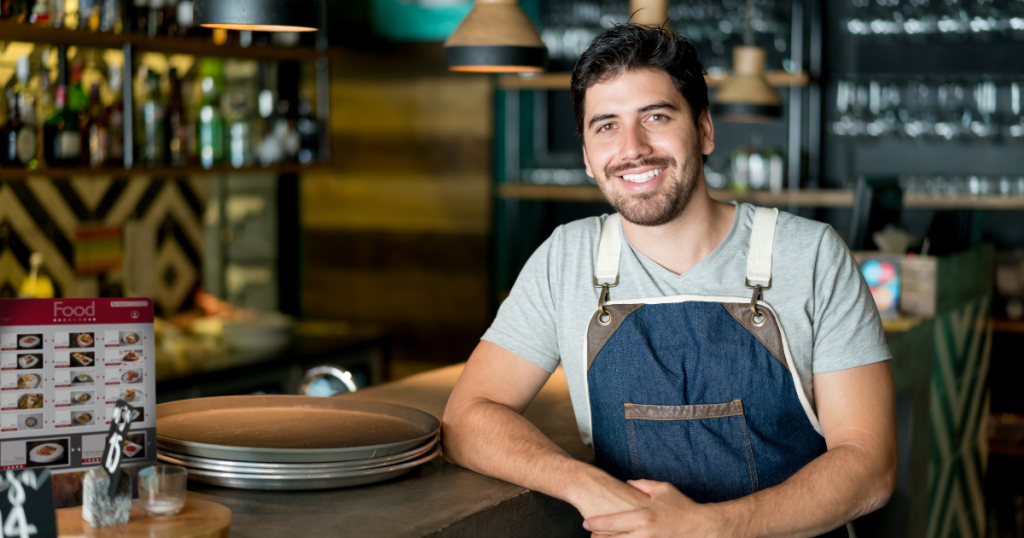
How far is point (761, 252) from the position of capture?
1.68 metres

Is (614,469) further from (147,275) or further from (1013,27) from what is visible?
(1013,27)

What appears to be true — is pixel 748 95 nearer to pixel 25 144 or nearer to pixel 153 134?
pixel 153 134

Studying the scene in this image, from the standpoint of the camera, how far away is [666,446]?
163 cm

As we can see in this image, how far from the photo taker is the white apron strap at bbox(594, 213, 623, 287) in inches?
68.7

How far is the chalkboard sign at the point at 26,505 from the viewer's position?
110cm

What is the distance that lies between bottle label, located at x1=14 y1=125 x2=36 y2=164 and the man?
2.25 meters

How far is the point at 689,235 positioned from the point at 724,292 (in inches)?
4.6

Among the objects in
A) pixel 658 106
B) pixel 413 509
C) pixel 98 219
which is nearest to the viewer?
pixel 413 509

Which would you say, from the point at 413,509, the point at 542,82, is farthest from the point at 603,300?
the point at 542,82

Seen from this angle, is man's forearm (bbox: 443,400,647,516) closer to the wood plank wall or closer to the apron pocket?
the apron pocket

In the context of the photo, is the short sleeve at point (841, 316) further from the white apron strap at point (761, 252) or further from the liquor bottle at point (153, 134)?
the liquor bottle at point (153, 134)

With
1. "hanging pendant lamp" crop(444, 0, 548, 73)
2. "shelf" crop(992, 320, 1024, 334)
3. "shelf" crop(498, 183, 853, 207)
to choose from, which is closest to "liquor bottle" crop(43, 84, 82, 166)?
"hanging pendant lamp" crop(444, 0, 548, 73)

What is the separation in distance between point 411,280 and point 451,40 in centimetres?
324

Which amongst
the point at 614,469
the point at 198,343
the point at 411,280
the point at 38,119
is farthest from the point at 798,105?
the point at 614,469
